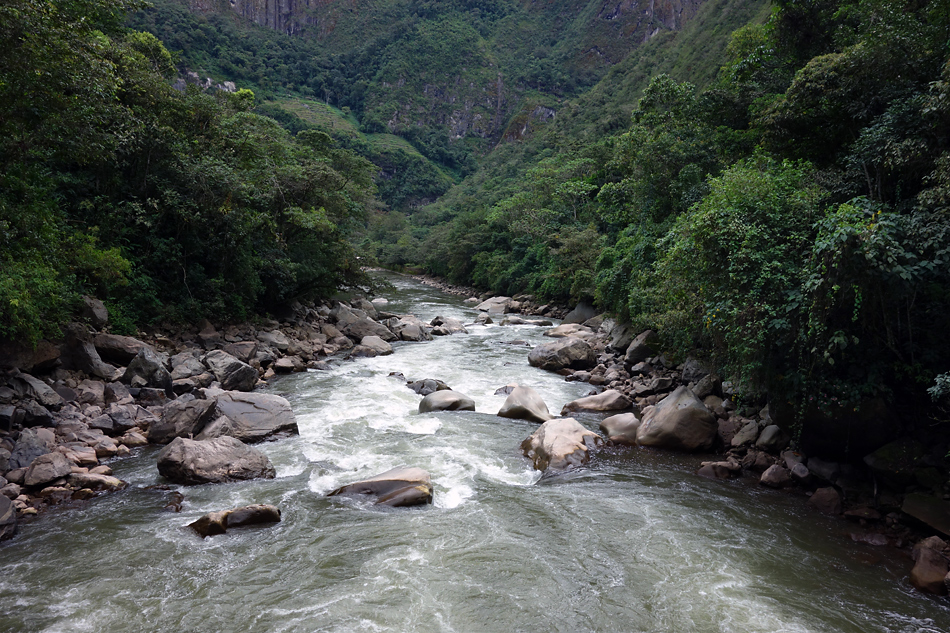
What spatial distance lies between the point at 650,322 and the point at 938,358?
25.8 feet

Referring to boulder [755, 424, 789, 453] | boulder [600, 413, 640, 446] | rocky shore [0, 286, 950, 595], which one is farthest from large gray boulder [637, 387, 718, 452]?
boulder [755, 424, 789, 453]

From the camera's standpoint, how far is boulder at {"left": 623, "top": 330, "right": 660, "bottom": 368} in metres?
16.3

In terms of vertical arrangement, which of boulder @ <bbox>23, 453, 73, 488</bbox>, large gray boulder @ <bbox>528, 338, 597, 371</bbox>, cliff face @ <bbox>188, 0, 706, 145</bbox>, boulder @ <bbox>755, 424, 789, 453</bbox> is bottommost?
boulder @ <bbox>23, 453, 73, 488</bbox>

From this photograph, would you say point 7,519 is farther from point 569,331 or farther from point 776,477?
point 569,331

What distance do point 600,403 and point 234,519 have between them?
28.6 ft

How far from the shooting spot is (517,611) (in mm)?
5645

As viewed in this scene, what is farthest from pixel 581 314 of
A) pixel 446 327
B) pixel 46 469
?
pixel 46 469

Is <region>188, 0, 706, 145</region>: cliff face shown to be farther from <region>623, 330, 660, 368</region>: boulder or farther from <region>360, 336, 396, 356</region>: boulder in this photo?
<region>623, 330, 660, 368</region>: boulder

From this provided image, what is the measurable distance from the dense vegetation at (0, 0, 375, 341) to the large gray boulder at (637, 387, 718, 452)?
11.6 meters

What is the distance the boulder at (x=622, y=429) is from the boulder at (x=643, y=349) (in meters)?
5.38

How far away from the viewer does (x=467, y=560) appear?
652 centimetres

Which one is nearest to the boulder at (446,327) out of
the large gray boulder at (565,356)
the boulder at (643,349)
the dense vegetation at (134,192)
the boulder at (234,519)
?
the dense vegetation at (134,192)

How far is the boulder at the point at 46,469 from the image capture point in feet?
24.6

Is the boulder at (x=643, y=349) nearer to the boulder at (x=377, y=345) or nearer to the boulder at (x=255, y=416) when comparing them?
the boulder at (x=377, y=345)
